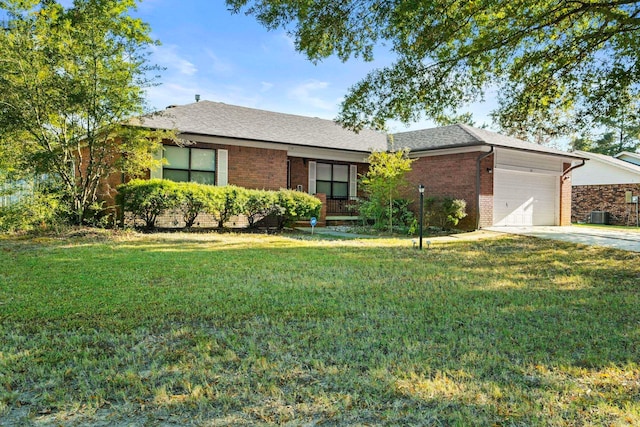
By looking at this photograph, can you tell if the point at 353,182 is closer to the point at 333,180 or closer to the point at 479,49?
the point at 333,180

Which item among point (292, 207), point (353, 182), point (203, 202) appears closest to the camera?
point (203, 202)

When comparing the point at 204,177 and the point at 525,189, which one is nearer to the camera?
the point at 204,177

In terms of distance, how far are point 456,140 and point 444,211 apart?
317 centimetres

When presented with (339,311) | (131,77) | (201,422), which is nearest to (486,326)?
(339,311)

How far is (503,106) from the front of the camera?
10.7 metres

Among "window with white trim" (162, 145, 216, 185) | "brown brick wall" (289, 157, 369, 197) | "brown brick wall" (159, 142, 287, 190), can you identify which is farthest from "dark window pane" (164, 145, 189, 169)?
"brown brick wall" (289, 157, 369, 197)

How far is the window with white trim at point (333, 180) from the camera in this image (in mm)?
19953

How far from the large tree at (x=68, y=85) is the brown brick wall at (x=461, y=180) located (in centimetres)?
1099

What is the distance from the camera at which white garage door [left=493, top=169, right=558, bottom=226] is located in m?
17.6

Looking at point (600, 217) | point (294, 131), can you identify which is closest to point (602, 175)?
point (600, 217)

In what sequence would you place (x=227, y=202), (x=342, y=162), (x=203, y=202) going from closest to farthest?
(x=203, y=202) < (x=227, y=202) < (x=342, y=162)

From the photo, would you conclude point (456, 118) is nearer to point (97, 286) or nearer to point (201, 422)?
point (97, 286)

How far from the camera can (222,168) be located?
53.6ft

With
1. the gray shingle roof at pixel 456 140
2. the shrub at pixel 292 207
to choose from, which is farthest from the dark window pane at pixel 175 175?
the gray shingle roof at pixel 456 140
